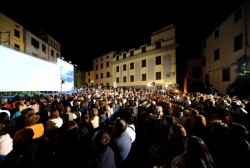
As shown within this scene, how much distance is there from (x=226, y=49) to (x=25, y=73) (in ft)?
69.4

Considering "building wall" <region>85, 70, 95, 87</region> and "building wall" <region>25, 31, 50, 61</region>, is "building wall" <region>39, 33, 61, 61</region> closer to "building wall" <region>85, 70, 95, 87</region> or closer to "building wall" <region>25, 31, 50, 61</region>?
"building wall" <region>25, 31, 50, 61</region>

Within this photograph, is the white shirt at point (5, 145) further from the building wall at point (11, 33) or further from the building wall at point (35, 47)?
the building wall at point (35, 47)

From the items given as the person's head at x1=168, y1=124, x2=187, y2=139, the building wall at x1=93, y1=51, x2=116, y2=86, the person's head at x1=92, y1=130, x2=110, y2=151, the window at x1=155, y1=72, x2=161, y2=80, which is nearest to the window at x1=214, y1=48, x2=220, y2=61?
the window at x1=155, y1=72, x2=161, y2=80

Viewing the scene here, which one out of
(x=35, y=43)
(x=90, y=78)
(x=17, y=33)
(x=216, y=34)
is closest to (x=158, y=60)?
(x=216, y=34)

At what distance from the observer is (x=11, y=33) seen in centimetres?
2061

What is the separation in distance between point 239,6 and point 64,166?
810 inches

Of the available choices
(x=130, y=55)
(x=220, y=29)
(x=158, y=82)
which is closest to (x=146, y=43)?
(x=130, y=55)

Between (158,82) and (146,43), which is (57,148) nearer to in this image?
(158,82)

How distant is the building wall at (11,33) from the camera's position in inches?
750

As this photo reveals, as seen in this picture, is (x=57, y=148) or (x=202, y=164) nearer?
(x=202, y=164)

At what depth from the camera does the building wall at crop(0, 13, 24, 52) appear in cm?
1906

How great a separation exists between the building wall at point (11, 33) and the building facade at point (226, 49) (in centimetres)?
2509

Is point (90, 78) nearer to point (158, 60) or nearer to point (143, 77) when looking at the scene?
point (143, 77)

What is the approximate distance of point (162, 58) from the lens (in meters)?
29.5
